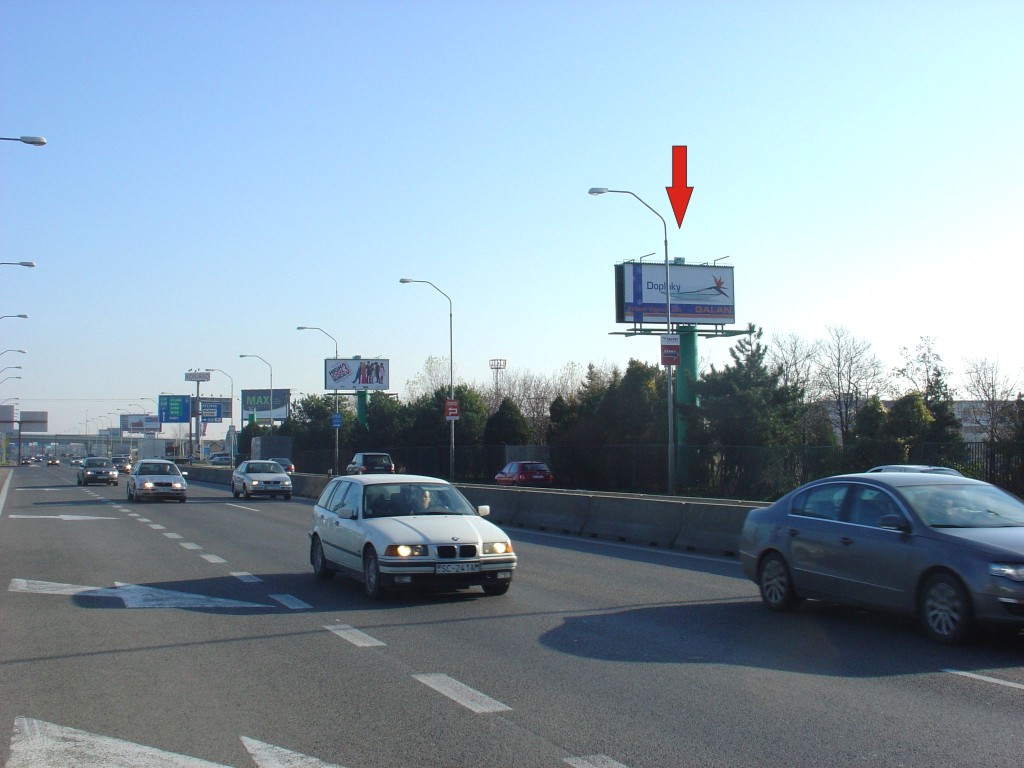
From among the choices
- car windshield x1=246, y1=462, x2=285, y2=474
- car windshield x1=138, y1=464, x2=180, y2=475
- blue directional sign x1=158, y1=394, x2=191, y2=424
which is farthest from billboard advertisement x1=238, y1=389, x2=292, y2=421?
car windshield x1=138, y1=464, x2=180, y2=475

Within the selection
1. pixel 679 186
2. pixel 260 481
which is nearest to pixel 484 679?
pixel 679 186

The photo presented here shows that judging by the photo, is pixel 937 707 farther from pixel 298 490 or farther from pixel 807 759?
pixel 298 490

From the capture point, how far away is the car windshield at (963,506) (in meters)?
9.53

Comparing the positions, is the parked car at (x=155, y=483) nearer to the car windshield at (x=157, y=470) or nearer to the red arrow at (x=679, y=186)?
the car windshield at (x=157, y=470)

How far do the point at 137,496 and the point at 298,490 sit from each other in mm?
9799

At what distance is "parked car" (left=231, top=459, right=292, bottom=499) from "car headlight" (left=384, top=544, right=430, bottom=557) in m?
28.8

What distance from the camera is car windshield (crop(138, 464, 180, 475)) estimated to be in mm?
36781

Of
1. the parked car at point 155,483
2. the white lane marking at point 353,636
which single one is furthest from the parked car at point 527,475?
the white lane marking at point 353,636

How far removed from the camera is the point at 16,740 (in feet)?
20.9

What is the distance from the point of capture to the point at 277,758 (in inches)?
235

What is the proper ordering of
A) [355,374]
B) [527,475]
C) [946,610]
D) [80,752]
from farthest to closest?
[355,374] < [527,475] < [946,610] < [80,752]

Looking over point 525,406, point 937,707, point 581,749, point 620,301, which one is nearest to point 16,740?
point 581,749

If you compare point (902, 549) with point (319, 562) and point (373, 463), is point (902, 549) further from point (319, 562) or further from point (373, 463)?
point (373, 463)

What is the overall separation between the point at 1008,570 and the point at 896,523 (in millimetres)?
1170
